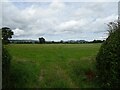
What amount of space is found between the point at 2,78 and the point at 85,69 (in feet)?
14.2

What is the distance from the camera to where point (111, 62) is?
9320mm

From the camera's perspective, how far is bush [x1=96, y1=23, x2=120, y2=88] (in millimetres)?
9281

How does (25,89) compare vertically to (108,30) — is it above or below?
below

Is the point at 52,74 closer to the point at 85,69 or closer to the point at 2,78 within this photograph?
the point at 85,69

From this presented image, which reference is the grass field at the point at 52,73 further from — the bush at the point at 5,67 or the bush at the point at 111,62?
the bush at the point at 111,62

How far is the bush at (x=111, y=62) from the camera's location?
30.5ft

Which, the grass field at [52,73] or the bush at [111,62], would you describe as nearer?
the bush at [111,62]

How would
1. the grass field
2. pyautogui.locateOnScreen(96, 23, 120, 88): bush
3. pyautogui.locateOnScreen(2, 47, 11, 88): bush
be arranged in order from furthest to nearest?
the grass field → pyautogui.locateOnScreen(2, 47, 11, 88): bush → pyautogui.locateOnScreen(96, 23, 120, 88): bush

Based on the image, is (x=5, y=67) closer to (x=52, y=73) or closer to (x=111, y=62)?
(x=52, y=73)

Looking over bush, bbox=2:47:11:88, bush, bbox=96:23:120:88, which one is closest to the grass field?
bush, bbox=2:47:11:88

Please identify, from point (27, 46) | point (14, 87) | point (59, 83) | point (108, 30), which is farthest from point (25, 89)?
point (27, 46)

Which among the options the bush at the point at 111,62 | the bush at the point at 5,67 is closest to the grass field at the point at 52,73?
the bush at the point at 5,67

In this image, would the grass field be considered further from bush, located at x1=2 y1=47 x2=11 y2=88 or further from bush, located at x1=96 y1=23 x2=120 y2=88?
bush, located at x1=96 y1=23 x2=120 y2=88

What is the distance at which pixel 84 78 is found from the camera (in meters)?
11.8
